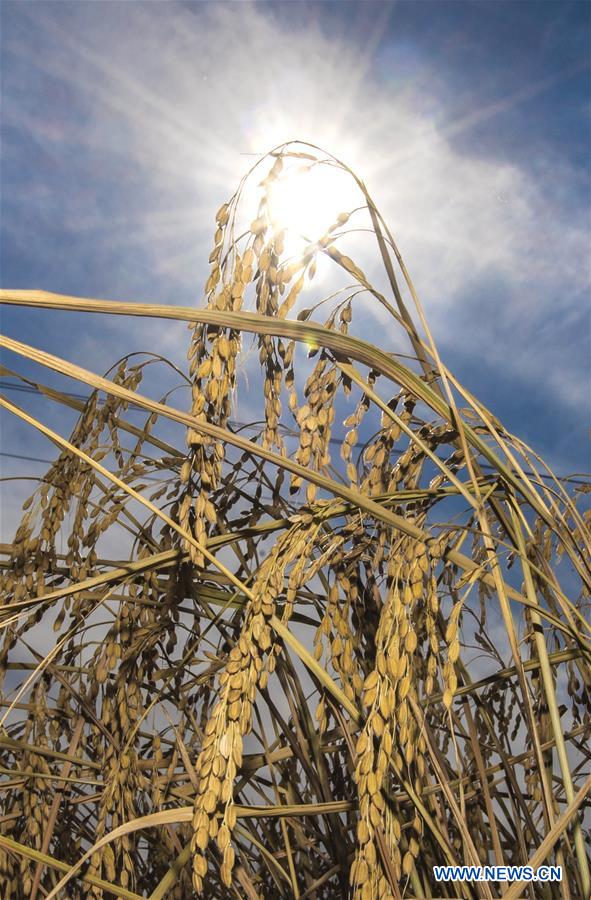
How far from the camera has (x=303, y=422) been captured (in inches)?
29.8

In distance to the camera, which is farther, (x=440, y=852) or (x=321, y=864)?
(x=321, y=864)

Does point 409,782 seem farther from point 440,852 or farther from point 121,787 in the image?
point 121,787

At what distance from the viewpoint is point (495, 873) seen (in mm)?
792

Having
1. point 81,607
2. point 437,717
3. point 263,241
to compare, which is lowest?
point 437,717

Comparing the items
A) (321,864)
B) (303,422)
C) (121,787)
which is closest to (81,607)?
(121,787)

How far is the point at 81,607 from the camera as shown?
3.29 feet

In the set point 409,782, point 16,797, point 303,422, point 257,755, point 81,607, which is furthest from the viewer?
point 16,797

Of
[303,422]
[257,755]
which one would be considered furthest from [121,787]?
[303,422]

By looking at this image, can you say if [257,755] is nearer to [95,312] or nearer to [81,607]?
[81,607]

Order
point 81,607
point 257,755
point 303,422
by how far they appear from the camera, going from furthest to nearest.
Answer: point 81,607 → point 257,755 → point 303,422

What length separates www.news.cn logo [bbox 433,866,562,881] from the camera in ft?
2.07

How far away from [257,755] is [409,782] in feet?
0.89

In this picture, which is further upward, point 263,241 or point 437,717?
point 263,241

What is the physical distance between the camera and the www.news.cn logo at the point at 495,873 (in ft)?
2.07
